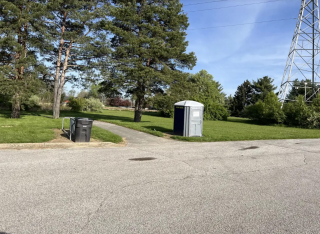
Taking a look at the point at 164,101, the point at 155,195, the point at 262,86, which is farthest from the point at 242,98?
the point at 155,195

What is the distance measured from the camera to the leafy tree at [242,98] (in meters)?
71.1

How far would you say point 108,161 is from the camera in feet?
23.7

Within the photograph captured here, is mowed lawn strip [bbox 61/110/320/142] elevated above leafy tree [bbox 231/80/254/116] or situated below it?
below

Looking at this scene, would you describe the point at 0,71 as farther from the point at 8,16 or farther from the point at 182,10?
the point at 182,10

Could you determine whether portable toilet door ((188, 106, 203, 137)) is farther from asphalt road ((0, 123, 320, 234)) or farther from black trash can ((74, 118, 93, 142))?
asphalt road ((0, 123, 320, 234))

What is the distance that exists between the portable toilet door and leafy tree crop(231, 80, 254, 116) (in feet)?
195

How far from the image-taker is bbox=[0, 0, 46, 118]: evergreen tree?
1772 cm

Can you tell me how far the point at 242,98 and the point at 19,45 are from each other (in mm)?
62193

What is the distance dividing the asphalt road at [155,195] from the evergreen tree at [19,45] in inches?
464

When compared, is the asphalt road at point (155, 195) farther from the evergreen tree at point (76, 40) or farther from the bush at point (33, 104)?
the bush at point (33, 104)

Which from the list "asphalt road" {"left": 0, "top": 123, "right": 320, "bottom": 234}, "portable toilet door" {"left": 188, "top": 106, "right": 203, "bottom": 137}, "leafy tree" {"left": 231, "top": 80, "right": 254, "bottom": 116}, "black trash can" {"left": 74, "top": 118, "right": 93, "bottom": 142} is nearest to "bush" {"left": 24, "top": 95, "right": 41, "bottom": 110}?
"black trash can" {"left": 74, "top": 118, "right": 93, "bottom": 142}

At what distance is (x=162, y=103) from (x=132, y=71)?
367cm

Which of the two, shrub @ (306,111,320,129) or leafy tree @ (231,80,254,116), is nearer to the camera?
shrub @ (306,111,320,129)

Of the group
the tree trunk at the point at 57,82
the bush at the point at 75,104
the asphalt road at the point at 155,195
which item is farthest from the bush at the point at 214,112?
the asphalt road at the point at 155,195
